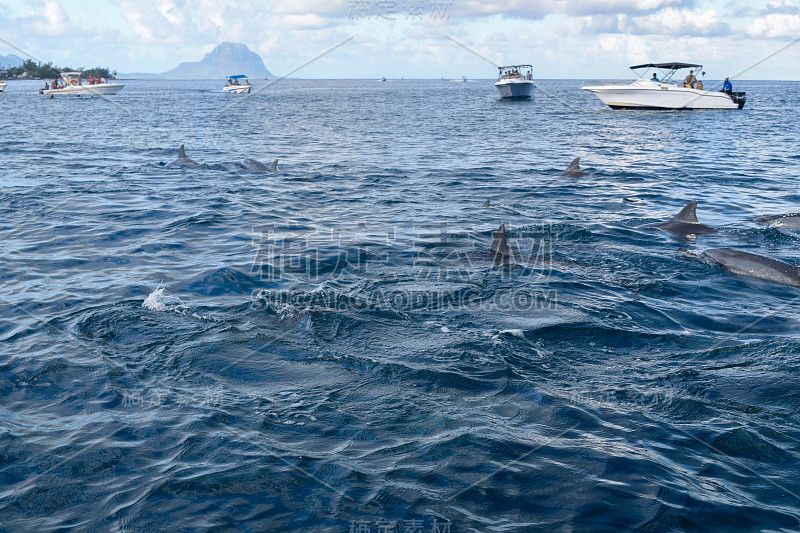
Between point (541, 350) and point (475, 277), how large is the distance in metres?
3.19

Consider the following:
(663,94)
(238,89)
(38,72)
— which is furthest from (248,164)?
(38,72)

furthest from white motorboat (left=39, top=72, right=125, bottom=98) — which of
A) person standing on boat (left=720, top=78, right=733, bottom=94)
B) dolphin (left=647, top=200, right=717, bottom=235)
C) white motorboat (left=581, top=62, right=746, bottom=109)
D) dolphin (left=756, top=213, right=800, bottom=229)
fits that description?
dolphin (left=756, top=213, right=800, bottom=229)

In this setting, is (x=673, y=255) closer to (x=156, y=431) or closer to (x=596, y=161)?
(x=156, y=431)

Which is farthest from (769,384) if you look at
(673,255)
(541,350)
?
(673,255)

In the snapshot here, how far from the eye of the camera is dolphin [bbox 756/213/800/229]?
14.9m

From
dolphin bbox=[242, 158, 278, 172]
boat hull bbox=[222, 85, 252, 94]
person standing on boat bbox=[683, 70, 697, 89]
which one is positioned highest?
boat hull bbox=[222, 85, 252, 94]

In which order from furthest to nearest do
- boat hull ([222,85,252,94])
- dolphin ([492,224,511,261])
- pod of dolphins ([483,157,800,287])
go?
1. boat hull ([222,85,252,94])
2. dolphin ([492,224,511,261])
3. pod of dolphins ([483,157,800,287])

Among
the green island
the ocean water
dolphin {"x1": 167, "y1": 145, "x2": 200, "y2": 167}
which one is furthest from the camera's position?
the green island

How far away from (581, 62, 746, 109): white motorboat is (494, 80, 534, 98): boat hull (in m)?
23.2

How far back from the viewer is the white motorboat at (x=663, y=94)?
5325cm

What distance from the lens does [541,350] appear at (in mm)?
8180

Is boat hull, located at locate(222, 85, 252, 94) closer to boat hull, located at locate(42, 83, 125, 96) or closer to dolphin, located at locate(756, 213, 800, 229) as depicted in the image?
boat hull, located at locate(42, 83, 125, 96)

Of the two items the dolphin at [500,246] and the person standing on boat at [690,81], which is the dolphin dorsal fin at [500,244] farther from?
the person standing on boat at [690,81]

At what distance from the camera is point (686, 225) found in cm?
1445
